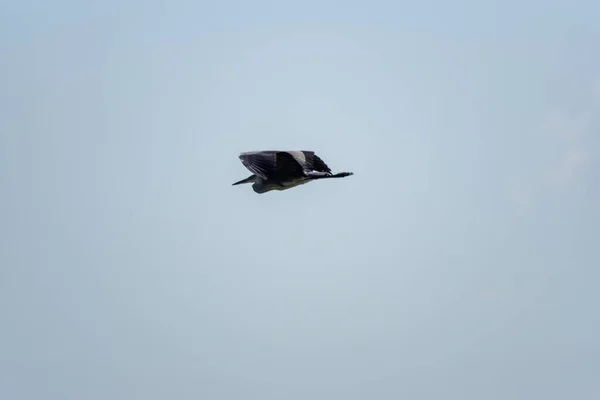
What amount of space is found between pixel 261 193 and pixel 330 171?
4275mm

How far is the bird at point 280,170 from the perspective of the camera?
234 ft

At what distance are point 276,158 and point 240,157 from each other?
202 centimetres

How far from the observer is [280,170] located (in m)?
72.1

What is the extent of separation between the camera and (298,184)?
2889 inches

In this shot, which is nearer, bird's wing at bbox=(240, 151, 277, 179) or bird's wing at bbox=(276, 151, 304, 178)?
bird's wing at bbox=(276, 151, 304, 178)

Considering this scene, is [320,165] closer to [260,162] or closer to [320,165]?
[320,165]

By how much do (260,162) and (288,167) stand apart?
160 cm

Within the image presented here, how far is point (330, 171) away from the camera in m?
75.1

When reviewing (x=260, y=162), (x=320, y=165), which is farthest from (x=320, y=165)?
(x=260, y=162)

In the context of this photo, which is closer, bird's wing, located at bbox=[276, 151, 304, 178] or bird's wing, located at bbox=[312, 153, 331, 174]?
bird's wing, located at bbox=[276, 151, 304, 178]

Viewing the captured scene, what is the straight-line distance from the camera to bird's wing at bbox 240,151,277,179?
234 ft

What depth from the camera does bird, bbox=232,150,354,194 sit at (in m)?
71.4

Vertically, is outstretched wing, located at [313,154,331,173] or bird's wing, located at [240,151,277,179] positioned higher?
outstretched wing, located at [313,154,331,173]

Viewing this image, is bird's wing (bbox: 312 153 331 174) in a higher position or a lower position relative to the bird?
higher
